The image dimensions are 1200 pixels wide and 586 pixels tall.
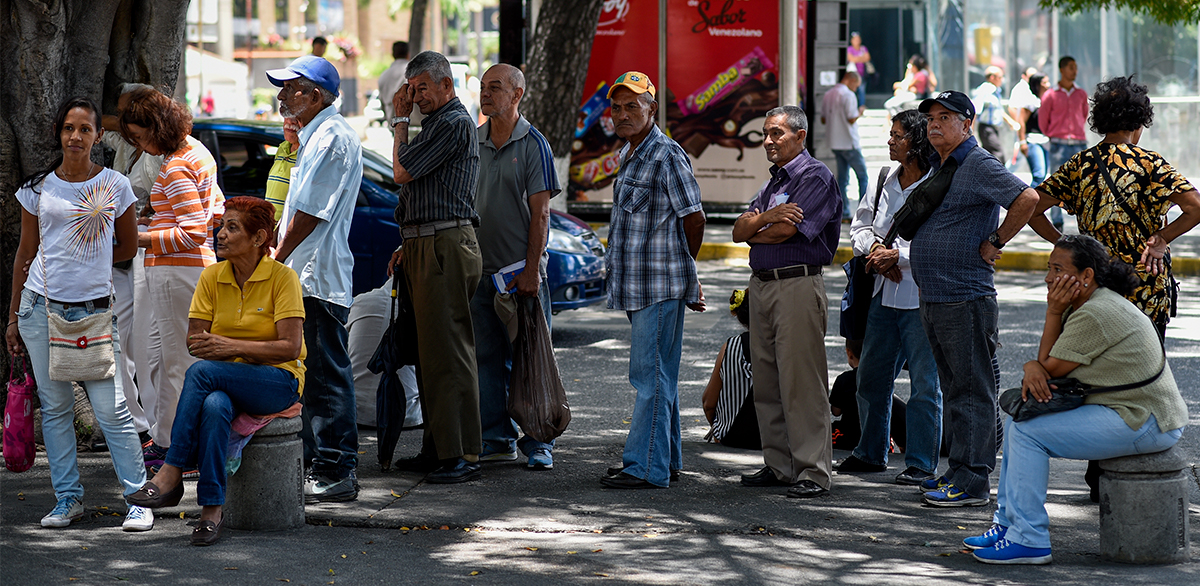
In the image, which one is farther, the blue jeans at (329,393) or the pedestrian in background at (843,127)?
the pedestrian in background at (843,127)

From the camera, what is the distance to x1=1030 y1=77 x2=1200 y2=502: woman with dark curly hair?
5.70 metres

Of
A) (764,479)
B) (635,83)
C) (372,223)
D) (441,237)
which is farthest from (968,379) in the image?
(372,223)

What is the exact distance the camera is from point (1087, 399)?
4.93 meters

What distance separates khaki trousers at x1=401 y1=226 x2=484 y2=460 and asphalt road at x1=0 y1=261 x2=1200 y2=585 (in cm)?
34

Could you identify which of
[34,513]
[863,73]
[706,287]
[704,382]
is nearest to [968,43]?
[863,73]

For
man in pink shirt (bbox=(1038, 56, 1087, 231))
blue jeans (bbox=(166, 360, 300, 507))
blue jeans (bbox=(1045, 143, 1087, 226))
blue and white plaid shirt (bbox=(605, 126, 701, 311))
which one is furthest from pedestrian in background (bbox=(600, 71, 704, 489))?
blue jeans (bbox=(1045, 143, 1087, 226))

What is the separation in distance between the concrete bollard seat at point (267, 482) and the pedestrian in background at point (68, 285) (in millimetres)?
389

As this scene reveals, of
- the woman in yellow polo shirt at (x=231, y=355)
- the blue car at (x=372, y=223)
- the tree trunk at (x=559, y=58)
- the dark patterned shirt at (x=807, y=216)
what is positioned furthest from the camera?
the tree trunk at (x=559, y=58)

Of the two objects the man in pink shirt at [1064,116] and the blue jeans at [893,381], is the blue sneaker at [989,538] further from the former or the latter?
the man in pink shirt at [1064,116]

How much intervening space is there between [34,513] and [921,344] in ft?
13.3

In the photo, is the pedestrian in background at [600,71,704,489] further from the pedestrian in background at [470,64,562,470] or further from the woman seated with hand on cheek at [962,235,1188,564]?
the woman seated with hand on cheek at [962,235,1188,564]

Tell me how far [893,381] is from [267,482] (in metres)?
2.95

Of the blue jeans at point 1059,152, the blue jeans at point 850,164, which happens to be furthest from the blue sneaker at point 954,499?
the blue jeans at point 850,164

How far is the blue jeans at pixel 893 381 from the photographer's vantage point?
618 centimetres
